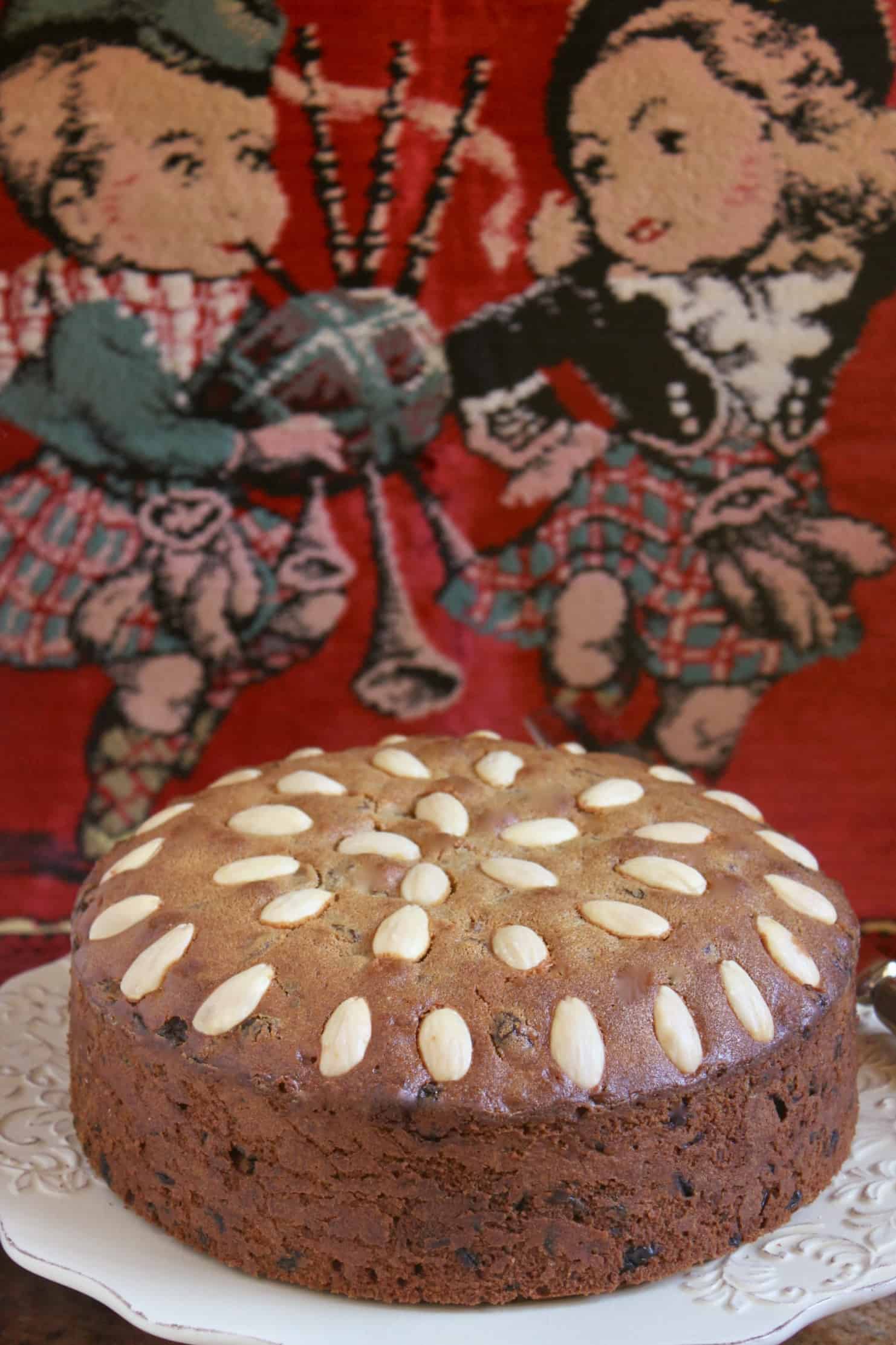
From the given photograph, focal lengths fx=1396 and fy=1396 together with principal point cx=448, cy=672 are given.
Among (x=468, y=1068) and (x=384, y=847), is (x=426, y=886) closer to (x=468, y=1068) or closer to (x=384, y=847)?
(x=384, y=847)

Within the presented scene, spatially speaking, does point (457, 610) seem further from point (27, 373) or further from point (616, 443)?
point (27, 373)

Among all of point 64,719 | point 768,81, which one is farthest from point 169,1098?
point 768,81

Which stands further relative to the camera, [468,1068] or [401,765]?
[401,765]

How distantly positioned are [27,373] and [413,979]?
38.1 inches

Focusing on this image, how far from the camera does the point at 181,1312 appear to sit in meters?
0.97

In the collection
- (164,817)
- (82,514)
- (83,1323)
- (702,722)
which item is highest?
(82,514)

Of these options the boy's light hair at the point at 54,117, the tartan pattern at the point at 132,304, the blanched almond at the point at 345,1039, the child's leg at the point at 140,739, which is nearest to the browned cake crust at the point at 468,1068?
the blanched almond at the point at 345,1039

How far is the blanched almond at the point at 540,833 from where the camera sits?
120cm

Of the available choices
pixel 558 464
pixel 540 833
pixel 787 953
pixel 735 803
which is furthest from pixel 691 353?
pixel 787 953

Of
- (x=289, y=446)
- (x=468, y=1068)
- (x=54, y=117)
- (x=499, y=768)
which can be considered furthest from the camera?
(x=289, y=446)

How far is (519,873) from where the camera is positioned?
1.14 meters

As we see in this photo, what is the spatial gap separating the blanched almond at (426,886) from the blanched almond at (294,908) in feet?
0.20

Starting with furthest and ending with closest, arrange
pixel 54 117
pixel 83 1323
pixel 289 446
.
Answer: pixel 289 446
pixel 54 117
pixel 83 1323

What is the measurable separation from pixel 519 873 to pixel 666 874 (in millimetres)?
119
